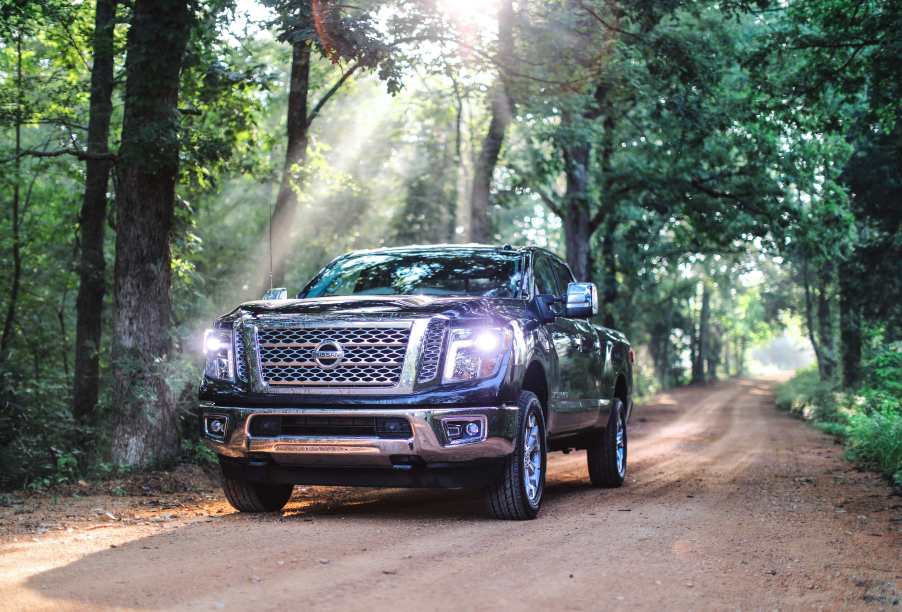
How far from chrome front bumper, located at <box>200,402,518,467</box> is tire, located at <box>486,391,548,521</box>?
22 centimetres

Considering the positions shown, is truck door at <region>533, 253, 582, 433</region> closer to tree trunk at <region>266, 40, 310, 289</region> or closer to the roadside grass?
the roadside grass

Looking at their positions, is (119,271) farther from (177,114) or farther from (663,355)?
(663,355)

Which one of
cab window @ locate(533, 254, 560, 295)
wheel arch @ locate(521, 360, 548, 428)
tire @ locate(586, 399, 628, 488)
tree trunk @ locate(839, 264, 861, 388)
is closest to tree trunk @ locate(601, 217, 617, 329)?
tree trunk @ locate(839, 264, 861, 388)

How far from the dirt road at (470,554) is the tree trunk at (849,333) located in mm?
17405

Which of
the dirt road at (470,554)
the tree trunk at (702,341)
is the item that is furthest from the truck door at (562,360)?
the tree trunk at (702,341)

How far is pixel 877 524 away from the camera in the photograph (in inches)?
329

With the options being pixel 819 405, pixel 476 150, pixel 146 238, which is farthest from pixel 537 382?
pixel 476 150

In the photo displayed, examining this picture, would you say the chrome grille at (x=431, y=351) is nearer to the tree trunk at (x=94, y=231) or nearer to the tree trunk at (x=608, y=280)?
the tree trunk at (x=94, y=231)

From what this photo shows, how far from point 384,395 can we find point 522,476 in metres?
1.26

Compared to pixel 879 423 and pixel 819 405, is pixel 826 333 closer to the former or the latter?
pixel 819 405

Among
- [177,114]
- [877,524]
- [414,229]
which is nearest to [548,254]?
[877,524]

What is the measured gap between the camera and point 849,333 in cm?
2894

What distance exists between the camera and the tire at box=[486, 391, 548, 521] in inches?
296

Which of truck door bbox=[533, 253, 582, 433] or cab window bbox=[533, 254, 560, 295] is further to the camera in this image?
cab window bbox=[533, 254, 560, 295]
